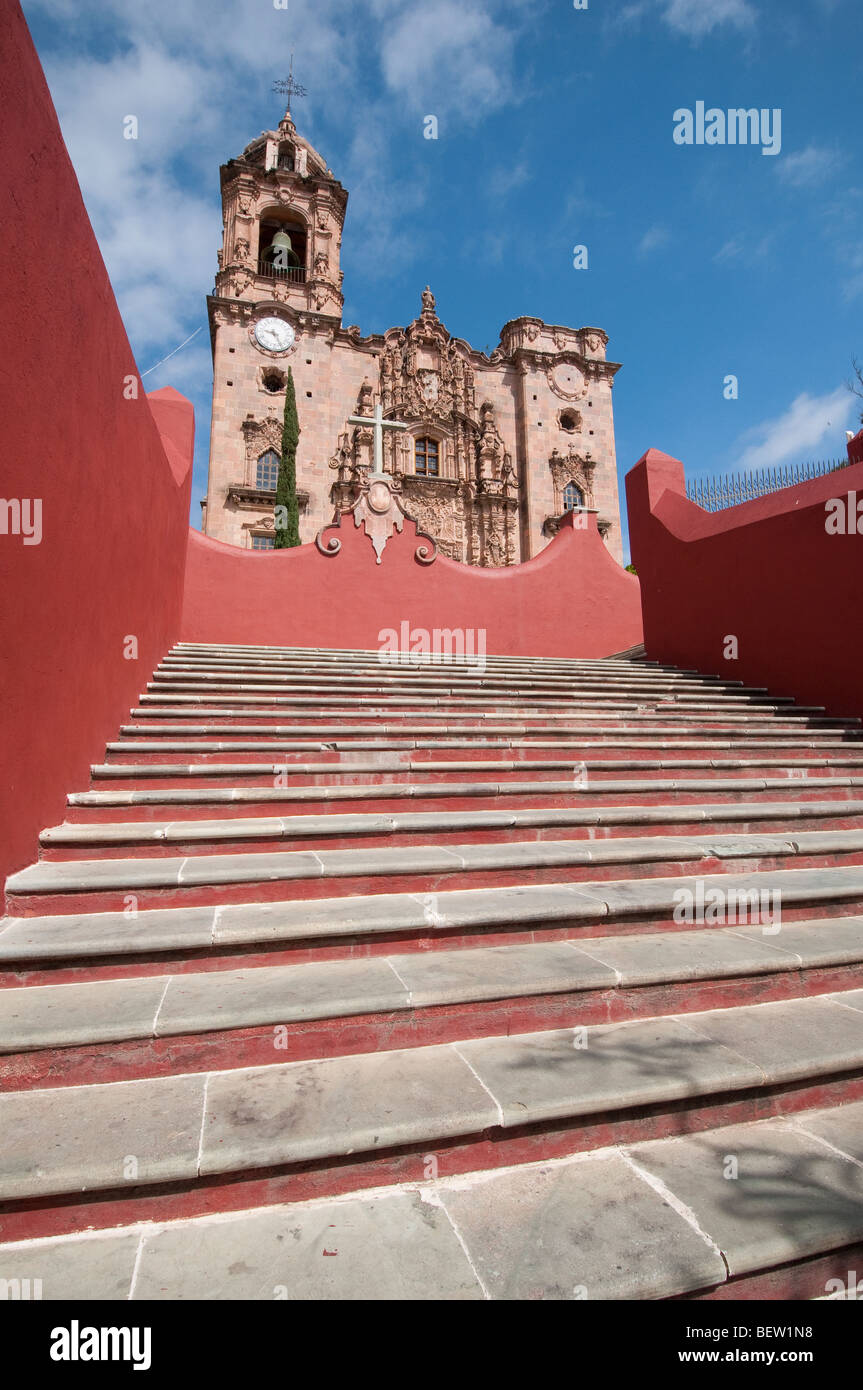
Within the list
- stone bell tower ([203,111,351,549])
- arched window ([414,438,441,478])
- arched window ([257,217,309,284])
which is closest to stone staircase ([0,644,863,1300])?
stone bell tower ([203,111,351,549])

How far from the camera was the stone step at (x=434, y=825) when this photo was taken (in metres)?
3.17

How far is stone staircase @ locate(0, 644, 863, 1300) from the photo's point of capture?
1602 millimetres

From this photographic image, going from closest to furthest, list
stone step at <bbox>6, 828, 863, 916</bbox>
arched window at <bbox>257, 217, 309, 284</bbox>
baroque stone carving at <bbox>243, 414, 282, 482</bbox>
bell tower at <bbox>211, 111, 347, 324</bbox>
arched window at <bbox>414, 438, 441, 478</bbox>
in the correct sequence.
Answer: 1. stone step at <bbox>6, 828, 863, 916</bbox>
2. baroque stone carving at <bbox>243, 414, 282, 482</bbox>
3. bell tower at <bbox>211, 111, 347, 324</bbox>
4. arched window at <bbox>257, 217, 309, 284</bbox>
5. arched window at <bbox>414, 438, 441, 478</bbox>

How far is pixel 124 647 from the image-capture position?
14.8 feet

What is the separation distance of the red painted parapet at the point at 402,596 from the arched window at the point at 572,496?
16.2 m

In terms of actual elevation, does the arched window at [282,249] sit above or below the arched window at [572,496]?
above

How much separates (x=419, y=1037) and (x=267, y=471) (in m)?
23.0

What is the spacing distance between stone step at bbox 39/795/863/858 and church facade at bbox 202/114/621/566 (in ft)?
65.5

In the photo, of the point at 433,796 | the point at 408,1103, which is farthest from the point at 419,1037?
the point at 433,796

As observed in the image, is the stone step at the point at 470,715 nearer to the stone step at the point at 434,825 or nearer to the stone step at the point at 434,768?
the stone step at the point at 434,768

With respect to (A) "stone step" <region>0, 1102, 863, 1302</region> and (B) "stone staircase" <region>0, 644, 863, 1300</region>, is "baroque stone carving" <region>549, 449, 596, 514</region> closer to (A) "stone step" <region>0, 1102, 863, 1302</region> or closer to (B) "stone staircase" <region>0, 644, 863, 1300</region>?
(B) "stone staircase" <region>0, 644, 863, 1300</region>

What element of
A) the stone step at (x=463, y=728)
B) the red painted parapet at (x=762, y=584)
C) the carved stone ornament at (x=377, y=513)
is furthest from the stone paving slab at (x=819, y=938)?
the carved stone ornament at (x=377, y=513)
